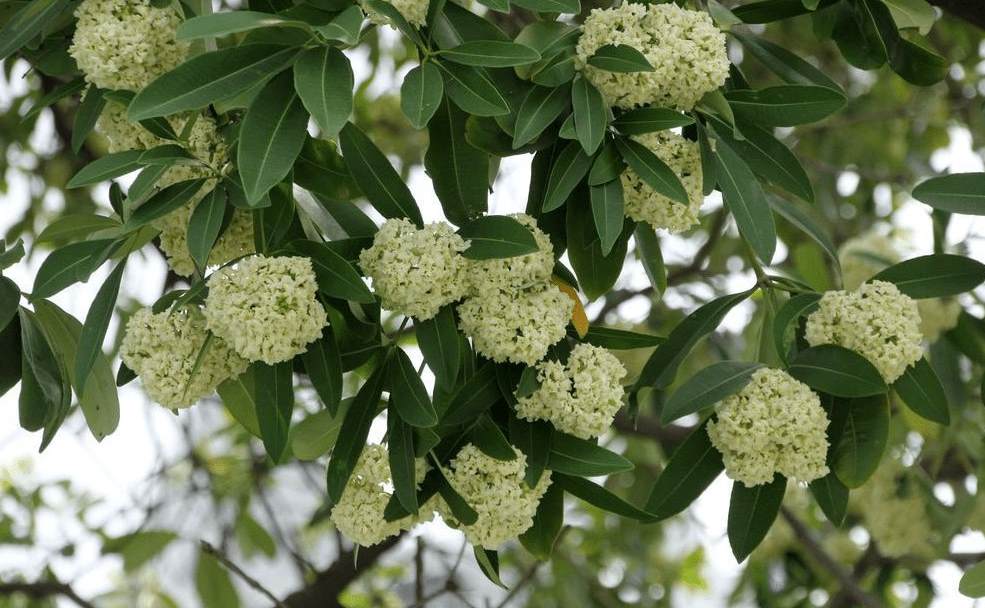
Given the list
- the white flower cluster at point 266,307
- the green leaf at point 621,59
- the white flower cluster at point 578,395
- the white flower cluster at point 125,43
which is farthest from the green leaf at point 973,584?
the white flower cluster at point 125,43

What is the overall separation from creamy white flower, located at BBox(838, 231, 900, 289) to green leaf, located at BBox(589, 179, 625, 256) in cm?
118

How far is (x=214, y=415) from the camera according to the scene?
386cm

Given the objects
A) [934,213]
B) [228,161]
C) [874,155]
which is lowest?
[874,155]

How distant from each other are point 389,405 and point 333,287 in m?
0.17

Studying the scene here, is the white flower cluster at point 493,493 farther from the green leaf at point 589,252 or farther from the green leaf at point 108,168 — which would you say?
the green leaf at point 108,168

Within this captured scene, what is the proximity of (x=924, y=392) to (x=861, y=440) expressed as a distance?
0.10 meters

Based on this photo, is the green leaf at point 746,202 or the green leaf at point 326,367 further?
the green leaf at point 746,202

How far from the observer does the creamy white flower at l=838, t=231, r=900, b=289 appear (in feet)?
7.98

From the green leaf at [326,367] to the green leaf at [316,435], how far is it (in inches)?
8.3

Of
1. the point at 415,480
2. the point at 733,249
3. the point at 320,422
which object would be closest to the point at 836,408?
the point at 415,480

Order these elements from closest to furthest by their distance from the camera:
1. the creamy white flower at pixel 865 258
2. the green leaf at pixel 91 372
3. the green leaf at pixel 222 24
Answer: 1. the green leaf at pixel 222 24
2. the green leaf at pixel 91 372
3. the creamy white flower at pixel 865 258

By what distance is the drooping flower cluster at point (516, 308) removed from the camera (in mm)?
1235

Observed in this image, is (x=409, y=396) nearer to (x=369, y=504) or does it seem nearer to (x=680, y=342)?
(x=369, y=504)

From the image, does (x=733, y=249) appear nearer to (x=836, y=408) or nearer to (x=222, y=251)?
(x=836, y=408)
